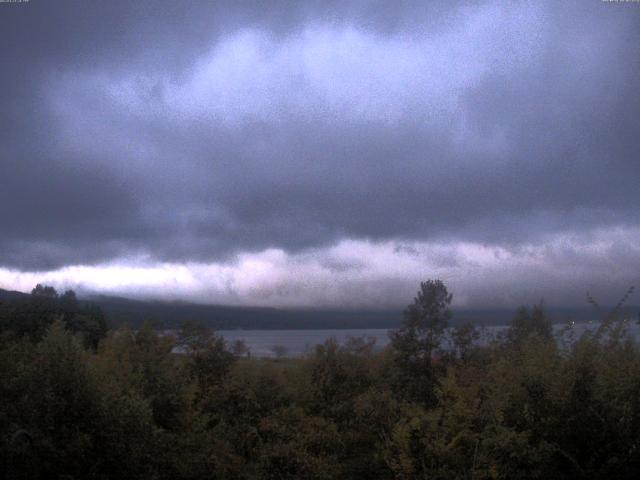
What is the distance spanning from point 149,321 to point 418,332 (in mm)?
11541

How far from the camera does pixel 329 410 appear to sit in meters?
23.2

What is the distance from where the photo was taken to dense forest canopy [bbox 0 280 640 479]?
12250 millimetres

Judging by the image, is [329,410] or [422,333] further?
[422,333]

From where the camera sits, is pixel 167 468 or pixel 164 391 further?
pixel 164 391

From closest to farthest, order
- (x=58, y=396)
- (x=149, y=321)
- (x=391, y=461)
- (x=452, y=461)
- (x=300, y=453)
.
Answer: (x=58, y=396) < (x=452, y=461) < (x=391, y=461) < (x=300, y=453) < (x=149, y=321)

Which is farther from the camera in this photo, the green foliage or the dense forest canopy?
the green foliage

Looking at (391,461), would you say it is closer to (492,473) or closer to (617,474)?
(492,473)

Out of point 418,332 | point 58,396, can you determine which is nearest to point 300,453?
point 58,396

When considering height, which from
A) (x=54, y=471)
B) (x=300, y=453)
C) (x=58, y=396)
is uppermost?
(x=58, y=396)

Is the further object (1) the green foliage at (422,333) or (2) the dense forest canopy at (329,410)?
(1) the green foliage at (422,333)

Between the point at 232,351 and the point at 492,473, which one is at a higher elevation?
the point at 232,351

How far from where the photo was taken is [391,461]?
16.5 metres

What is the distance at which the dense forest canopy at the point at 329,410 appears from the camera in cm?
1225

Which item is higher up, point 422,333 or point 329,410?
point 422,333
